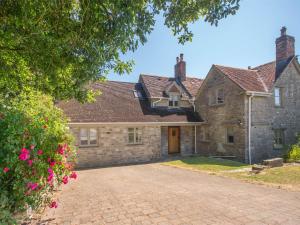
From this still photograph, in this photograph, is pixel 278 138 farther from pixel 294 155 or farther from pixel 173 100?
pixel 173 100

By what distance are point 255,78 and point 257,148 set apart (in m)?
6.27

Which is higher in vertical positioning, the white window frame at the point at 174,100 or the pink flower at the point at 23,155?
the white window frame at the point at 174,100

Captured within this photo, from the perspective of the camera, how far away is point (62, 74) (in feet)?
23.7

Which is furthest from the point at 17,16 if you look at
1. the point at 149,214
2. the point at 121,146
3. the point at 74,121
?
the point at 121,146

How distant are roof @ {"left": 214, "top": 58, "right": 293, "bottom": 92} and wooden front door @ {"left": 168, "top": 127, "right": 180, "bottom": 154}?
21.5 feet

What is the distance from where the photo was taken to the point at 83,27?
5344 millimetres

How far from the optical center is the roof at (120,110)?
1562 cm

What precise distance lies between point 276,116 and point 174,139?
8.59m

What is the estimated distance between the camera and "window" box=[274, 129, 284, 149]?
17625 millimetres

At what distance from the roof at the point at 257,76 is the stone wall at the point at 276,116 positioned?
530 mm

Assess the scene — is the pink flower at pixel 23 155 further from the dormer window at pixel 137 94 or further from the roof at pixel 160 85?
the dormer window at pixel 137 94

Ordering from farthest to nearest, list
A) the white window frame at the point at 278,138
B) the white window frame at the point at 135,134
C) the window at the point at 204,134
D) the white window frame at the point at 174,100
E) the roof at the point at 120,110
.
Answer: the white window frame at the point at 174,100 → the window at the point at 204,134 → the white window frame at the point at 278,138 → the white window frame at the point at 135,134 → the roof at the point at 120,110

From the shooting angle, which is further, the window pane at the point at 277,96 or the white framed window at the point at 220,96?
the white framed window at the point at 220,96

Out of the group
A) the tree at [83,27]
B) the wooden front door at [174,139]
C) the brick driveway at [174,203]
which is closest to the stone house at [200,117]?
the wooden front door at [174,139]
